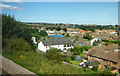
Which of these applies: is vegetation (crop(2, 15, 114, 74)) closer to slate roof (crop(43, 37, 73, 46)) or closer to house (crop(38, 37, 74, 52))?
house (crop(38, 37, 74, 52))

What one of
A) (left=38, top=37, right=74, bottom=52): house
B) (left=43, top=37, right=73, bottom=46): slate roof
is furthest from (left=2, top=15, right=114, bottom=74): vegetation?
(left=43, top=37, right=73, bottom=46): slate roof

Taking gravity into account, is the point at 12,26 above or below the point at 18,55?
above

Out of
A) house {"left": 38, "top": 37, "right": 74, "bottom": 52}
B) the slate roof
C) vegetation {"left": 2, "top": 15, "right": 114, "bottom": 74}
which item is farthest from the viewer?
the slate roof

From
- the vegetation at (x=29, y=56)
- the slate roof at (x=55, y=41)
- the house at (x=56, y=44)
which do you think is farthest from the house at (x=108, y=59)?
the slate roof at (x=55, y=41)

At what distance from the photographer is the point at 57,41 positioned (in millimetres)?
26719

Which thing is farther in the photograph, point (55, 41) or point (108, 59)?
point (55, 41)

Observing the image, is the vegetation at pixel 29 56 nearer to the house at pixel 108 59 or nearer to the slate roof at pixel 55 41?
the house at pixel 108 59

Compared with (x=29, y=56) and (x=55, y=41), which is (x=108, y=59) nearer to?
(x=29, y=56)

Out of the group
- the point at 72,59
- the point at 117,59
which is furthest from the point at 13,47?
the point at 117,59

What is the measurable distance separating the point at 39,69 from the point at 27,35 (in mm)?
9580

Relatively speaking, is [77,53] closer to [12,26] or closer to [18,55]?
[12,26]

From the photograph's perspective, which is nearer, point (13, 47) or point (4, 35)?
point (13, 47)

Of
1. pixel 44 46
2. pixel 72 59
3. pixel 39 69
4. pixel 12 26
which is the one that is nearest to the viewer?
pixel 39 69

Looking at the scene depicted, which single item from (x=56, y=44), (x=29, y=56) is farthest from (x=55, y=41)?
(x=29, y=56)
